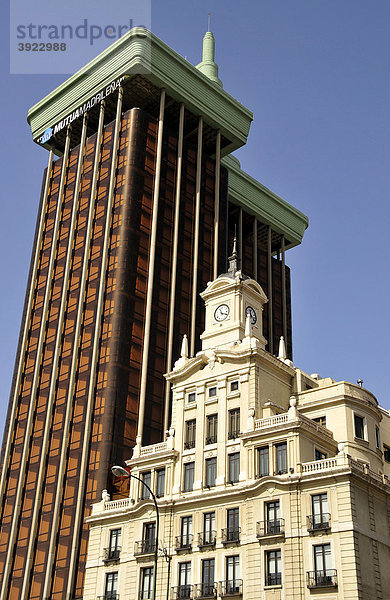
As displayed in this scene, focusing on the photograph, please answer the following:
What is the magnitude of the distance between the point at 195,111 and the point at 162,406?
54.8 meters

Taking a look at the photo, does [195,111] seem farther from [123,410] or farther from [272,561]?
[272,561]

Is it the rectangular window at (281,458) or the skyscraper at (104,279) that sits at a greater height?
the skyscraper at (104,279)

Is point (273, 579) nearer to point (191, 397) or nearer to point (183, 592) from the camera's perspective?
point (183, 592)

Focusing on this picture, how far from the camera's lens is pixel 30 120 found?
143 meters

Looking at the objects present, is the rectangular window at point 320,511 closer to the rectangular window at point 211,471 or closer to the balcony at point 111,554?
the rectangular window at point 211,471

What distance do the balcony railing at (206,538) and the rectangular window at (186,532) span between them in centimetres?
131

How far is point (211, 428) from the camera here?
250ft

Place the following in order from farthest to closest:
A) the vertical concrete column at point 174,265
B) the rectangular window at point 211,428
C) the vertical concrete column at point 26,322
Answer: the vertical concrete column at point 26,322, the vertical concrete column at point 174,265, the rectangular window at point 211,428

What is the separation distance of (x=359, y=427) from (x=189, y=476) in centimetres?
1772

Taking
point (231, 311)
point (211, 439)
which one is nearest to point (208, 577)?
point (211, 439)

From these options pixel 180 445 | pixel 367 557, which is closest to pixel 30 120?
pixel 180 445

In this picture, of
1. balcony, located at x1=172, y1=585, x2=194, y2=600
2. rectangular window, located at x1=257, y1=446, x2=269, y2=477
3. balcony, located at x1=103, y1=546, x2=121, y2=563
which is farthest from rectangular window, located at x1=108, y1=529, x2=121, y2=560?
rectangular window, located at x1=257, y1=446, x2=269, y2=477

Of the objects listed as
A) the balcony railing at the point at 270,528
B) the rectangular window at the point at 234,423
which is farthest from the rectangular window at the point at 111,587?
the rectangular window at the point at 234,423

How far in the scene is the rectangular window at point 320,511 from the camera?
63.9 metres
